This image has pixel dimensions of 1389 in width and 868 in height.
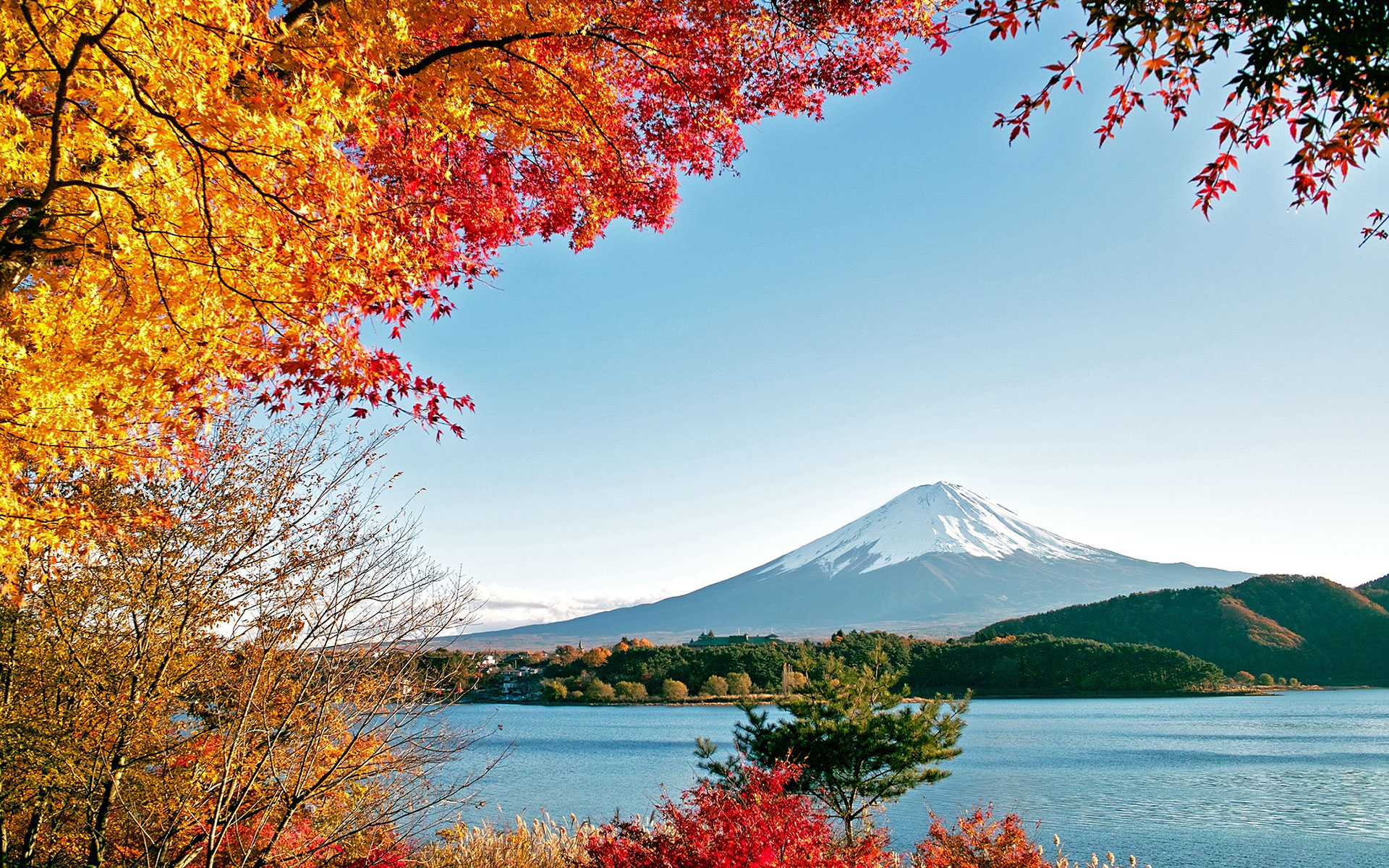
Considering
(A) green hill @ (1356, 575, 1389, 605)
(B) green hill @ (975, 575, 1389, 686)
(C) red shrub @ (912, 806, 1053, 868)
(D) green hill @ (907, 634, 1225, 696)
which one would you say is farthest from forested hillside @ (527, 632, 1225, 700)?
(C) red shrub @ (912, 806, 1053, 868)

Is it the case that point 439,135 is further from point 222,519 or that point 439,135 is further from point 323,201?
point 222,519

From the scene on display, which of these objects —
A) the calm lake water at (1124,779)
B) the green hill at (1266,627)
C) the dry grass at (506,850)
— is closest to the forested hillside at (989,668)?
the green hill at (1266,627)

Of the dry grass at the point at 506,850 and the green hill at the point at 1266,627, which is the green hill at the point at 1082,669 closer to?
the green hill at the point at 1266,627

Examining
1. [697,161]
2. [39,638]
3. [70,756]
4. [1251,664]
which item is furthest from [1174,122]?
[1251,664]

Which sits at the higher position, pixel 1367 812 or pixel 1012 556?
pixel 1012 556

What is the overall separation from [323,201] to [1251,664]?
8247 centimetres

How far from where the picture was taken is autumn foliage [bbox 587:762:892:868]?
4.33 m

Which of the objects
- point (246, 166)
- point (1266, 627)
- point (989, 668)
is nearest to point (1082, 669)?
point (989, 668)

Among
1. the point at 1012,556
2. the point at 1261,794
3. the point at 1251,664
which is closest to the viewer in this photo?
the point at 1261,794

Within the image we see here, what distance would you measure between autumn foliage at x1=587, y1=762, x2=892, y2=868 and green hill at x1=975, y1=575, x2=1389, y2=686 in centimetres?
6900

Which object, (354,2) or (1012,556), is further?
(1012,556)

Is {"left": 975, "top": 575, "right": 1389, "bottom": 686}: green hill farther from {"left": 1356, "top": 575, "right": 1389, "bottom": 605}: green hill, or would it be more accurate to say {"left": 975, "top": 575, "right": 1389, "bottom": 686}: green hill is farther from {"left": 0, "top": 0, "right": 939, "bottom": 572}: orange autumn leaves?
{"left": 0, "top": 0, "right": 939, "bottom": 572}: orange autumn leaves

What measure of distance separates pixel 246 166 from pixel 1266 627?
283 feet

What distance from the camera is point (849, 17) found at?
467cm
